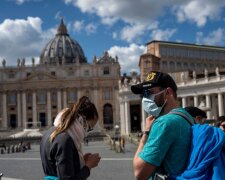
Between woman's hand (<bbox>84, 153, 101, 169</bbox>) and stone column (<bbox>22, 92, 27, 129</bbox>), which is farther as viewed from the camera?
stone column (<bbox>22, 92, 27, 129</bbox>)

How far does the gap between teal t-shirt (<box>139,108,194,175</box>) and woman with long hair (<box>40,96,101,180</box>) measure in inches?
33.6

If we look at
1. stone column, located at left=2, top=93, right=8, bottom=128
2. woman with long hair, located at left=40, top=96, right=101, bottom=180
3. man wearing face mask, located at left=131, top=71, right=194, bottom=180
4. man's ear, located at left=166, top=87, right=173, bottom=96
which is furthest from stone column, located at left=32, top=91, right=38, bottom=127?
man wearing face mask, located at left=131, top=71, right=194, bottom=180

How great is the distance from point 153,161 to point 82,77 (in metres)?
102

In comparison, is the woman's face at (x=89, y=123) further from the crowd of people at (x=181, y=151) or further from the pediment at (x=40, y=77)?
the pediment at (x=40, y=77)

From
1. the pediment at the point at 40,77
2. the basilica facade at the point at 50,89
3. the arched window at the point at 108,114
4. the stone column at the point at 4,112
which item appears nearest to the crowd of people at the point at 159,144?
the basilica facade at the point at 50,89

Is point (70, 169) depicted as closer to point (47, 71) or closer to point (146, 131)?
point (146, 131)

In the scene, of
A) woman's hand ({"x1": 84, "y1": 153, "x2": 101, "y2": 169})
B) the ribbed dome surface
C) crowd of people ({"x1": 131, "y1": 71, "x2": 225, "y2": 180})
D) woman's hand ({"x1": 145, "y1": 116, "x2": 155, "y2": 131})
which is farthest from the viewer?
the ribbed dome surface

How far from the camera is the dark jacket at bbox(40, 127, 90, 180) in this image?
392 centimetres

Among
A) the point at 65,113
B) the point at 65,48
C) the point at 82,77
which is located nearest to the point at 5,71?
the point at 82,77

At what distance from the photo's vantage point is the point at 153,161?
3.30 m

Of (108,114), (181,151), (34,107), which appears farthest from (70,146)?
(34,107)

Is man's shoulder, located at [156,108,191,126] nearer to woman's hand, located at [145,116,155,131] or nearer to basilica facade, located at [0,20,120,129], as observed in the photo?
woman's hand, located at [145,116,155,131]

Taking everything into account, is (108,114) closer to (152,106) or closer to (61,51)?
(61,51)

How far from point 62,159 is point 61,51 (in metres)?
127
